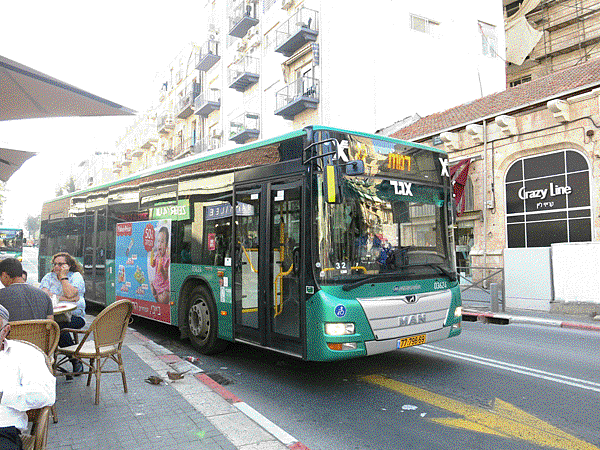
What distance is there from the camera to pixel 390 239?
571 centimetres

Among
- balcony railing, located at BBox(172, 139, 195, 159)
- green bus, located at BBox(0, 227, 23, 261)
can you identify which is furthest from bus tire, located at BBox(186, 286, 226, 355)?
green bus, located at BBox(0, 227, 23, 261)

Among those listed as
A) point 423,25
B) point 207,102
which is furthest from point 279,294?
point 207,102

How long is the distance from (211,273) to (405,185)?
3.05m

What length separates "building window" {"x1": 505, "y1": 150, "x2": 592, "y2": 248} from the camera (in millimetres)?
16484

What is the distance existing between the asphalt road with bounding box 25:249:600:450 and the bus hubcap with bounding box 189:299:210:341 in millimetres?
355

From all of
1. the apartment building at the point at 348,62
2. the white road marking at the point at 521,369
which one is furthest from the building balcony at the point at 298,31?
the white road marking at the point at 521,369

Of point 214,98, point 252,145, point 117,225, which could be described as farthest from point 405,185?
point 214,98

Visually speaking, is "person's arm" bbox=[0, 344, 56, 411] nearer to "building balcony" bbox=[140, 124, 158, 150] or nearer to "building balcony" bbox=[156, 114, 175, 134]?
"building balcony" bbox=[156, 114, 175, 134]

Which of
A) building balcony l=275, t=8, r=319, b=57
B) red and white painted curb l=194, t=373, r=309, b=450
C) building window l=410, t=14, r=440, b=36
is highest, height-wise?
building window l=410, t=14, r=440, b=36

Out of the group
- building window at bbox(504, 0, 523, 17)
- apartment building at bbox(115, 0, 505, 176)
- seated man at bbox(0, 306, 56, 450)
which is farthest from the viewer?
building window at bbox(504, 0, 523, 17)

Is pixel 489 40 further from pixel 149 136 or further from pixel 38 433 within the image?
pixel 149 136

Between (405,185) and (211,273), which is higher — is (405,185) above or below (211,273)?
above

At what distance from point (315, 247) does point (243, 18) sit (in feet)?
92.3

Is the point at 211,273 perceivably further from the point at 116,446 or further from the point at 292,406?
the point at 116,446
